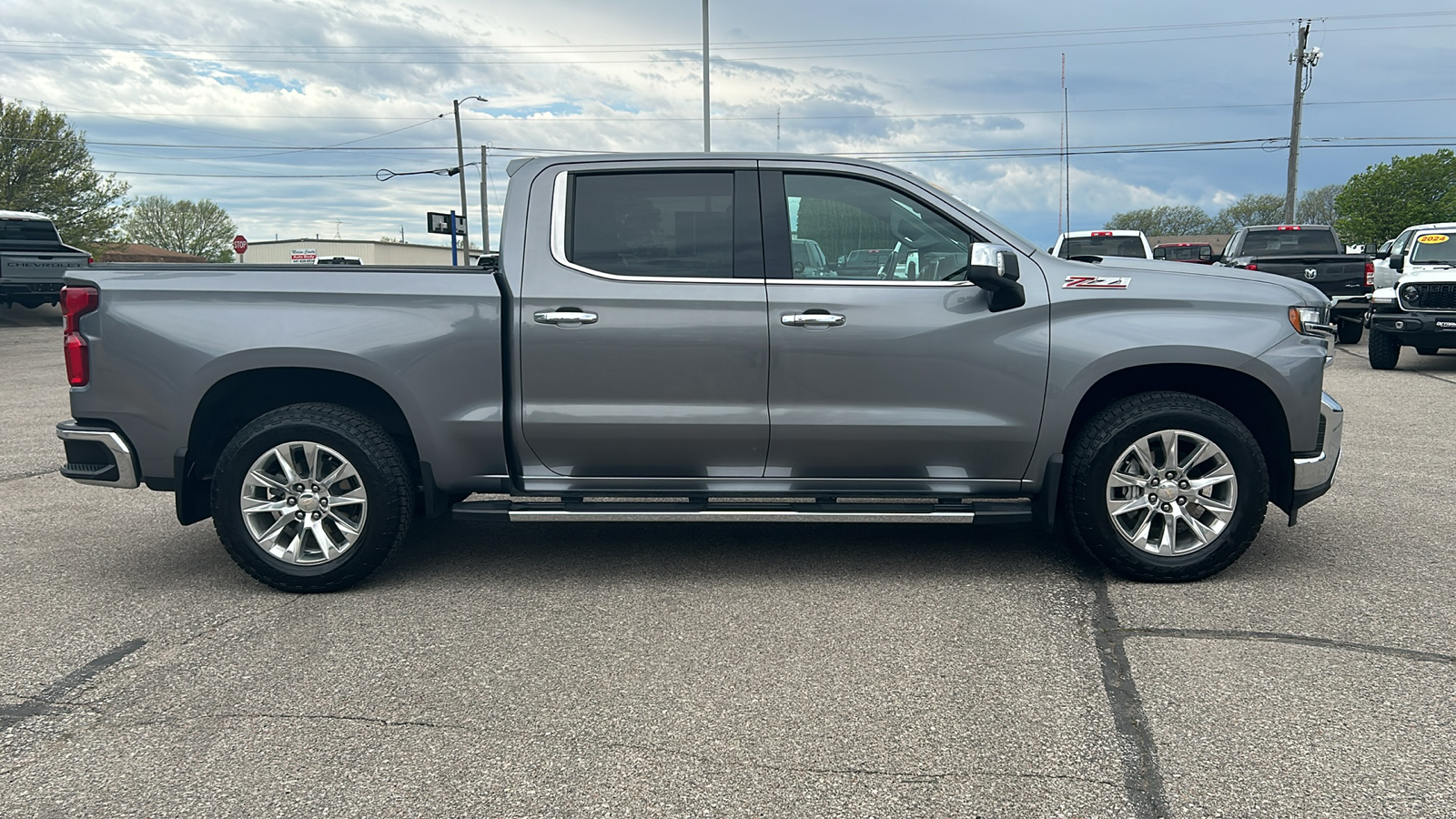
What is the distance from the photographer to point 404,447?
5.02m

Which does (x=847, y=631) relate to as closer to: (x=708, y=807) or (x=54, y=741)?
(x=708, y=807)

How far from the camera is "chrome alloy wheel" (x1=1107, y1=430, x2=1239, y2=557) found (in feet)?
15.3

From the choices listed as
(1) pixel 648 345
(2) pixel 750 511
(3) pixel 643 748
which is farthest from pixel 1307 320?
(3) pixel 643 748

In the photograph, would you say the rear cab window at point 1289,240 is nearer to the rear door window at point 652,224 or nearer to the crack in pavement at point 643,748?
the rear door window at point 652,224

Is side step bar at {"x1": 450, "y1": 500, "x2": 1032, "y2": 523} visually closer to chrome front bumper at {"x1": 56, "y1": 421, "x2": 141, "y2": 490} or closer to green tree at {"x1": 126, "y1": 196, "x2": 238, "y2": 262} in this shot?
chrome front bumper at {"x1": 56, "y1": 421, "x2": 141, "y2": 490}

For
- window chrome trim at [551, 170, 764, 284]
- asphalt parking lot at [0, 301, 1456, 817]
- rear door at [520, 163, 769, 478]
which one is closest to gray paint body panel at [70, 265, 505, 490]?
rear door at [520, 163, 769, 478]

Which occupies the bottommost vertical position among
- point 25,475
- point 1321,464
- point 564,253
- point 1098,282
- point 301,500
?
point 25,475

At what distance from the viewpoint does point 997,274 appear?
4.49 metres

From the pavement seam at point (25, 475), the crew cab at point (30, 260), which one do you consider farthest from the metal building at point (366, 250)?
the pavement seam at point (25, 475)

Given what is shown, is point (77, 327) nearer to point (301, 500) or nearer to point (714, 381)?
point (301, 500)

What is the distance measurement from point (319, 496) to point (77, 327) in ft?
4.18

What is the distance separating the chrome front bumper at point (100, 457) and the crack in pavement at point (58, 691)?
2.94 ft

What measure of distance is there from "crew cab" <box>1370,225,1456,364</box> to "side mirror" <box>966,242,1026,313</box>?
37.1 ft

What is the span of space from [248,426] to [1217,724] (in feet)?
13.0
